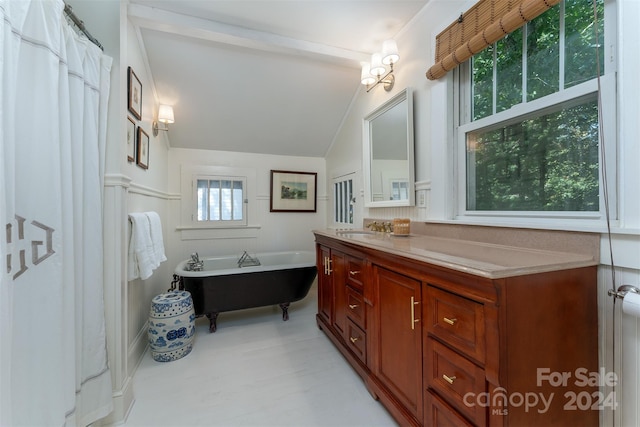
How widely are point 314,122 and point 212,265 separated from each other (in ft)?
7.01

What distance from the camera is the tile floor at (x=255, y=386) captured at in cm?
140

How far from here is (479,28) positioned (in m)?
1.42

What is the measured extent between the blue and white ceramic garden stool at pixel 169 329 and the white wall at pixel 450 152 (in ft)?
6.02

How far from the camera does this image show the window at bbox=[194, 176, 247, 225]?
3.33 m

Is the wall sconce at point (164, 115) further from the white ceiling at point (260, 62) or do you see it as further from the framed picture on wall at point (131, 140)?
the framed picture on wall at point (131, 140)

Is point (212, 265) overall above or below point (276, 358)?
above

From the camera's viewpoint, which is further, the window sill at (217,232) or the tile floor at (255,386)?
the window sill at (217,232)

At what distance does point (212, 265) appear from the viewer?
313cm

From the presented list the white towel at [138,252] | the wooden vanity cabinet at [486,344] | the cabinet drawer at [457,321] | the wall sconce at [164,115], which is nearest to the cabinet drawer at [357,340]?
the wooden vanity cabinet at [486,344]

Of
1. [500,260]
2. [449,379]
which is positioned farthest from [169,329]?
[500,260]

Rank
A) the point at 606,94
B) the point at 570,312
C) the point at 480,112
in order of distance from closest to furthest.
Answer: the point at 570,312 < the point at 606,94 < the point at 480,112

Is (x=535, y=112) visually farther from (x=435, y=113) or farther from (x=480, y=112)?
(x=435, y=113)

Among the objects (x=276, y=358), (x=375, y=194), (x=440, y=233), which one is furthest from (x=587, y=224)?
(x=276, y=358)

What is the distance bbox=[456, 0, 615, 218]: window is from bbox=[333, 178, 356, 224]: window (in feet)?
4.88
